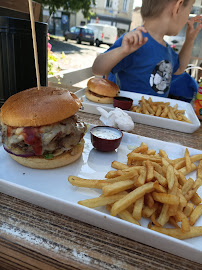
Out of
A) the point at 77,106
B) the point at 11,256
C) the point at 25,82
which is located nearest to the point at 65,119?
the point at 77,106

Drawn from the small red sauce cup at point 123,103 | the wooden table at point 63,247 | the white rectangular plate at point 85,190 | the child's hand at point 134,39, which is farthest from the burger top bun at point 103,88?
the wooden table at point 63,247

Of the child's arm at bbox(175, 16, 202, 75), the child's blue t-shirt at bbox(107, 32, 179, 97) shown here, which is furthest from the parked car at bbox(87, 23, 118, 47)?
the child's blue t-shirt at bbox(107, 32, 179, 97)

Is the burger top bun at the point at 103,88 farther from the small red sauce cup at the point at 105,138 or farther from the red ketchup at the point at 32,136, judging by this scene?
the red ketchup at the point at 32,136

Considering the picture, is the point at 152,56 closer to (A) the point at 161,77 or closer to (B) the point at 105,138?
(A) the point at 161,77

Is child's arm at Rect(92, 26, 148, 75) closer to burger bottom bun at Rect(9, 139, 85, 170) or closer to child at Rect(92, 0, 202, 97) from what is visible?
child at Rect(92, 0, 202, 97)

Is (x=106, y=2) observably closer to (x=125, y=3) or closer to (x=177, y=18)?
(x=125, y=3)

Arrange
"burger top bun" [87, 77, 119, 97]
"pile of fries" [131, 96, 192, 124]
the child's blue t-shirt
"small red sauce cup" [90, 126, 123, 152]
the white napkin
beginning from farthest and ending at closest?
1. the child's blue t-shirt
2. "burger top bun" [87, 77, 119, 97]
3. "pile of fries" [131, 96, 192, 124]
4. the white napkin
5. "small red sauce cup" [90, 126, 123, 152]

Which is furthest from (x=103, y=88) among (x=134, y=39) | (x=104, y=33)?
(x=104, y=33)
